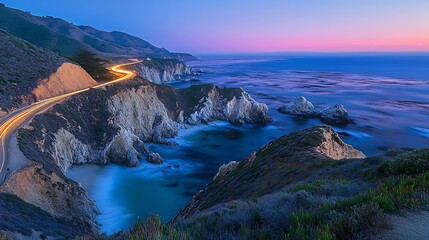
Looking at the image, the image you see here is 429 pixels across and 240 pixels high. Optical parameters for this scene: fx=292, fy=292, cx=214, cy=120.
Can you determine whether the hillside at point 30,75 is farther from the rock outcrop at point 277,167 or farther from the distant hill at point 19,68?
the rock outcrop at point 277,167

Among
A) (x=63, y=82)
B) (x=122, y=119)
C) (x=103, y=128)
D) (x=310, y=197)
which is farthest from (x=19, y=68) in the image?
(x=310, y=197)

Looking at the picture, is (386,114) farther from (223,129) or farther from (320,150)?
(320,150)

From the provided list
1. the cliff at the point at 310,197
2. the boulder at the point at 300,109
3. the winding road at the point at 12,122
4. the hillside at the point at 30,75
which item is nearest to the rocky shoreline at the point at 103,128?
the winding road at the point at 12,122

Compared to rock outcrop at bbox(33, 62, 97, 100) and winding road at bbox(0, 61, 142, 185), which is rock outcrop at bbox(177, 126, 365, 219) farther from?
rock outcrop at bbox(33, 62, 97, 100)

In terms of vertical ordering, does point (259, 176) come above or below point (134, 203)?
above

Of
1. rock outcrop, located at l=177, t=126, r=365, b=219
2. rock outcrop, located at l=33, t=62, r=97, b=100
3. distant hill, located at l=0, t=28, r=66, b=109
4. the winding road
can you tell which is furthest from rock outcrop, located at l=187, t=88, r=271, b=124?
rock outcrop, located at l=177, t=126, r=365, b=219

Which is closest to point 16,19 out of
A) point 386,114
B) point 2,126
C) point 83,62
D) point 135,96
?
point 83,62

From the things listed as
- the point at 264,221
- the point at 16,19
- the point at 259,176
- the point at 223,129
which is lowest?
the point at 223,129

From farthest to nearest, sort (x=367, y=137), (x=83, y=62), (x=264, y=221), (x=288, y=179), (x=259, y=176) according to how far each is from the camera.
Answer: (x=83, y=62) < (x=367, y=137) < (x=259, y=176) < (x=288, y=179) < (x=264, y=221)
